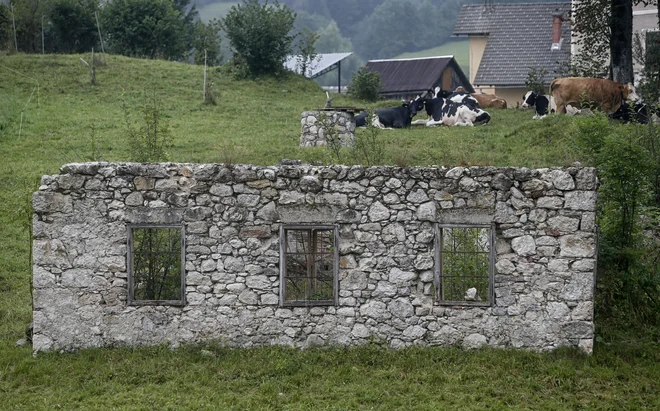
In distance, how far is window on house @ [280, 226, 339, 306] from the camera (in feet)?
40.1

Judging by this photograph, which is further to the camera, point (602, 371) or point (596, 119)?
point (596, 119)

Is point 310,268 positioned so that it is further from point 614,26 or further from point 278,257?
point 614,26

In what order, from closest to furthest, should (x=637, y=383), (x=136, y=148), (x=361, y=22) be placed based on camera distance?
(x=637, y=383) < (x=136, y=148) < (x=361, y=22)

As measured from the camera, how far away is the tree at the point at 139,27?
1649 inches

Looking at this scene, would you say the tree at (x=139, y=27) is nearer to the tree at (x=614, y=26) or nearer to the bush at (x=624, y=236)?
the tree at (x=614, y=26)

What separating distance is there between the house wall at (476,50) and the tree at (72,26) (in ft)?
65.1

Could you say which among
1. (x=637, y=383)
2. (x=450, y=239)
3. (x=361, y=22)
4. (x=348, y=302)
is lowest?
(x=637, y=383)

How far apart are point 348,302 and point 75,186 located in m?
4.03

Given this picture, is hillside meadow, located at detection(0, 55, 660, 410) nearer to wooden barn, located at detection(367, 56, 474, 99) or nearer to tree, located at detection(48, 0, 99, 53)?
tree, located at detection(48, 0, 99, 53)

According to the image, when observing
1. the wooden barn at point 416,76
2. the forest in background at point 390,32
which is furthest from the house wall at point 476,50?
the forest in background at point 390,32

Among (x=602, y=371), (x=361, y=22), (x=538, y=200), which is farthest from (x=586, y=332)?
(x=361, y=22)

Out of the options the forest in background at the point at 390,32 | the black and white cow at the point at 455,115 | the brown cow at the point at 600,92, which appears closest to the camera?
the brown cow at the point at 600,92

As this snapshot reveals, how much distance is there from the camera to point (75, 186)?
12164mm

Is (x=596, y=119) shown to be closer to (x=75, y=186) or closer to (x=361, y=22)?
(x=75, y=186)
